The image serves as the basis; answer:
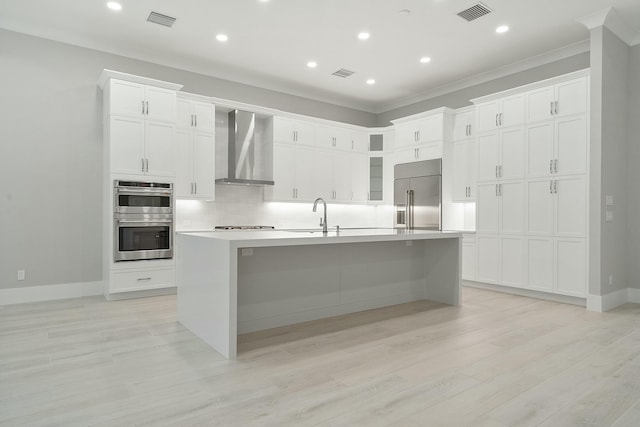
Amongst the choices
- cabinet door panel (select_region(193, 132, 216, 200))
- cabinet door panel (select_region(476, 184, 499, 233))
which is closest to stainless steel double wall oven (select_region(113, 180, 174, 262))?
cabinet door panel (select_region(193, 132, 216, 200))

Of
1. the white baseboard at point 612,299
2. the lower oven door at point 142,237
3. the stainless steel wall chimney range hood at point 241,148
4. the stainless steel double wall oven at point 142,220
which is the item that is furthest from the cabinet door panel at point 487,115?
the lower oven door at point 142,237

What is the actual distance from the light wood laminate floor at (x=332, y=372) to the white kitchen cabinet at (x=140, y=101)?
2.51 m

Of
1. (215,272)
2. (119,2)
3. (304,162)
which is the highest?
(119,2)

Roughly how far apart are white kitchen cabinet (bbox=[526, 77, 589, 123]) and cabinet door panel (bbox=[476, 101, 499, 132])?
46 centimetres

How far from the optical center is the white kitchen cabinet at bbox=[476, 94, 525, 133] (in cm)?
522

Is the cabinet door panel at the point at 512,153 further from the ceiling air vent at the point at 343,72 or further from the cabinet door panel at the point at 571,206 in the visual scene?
the ceiling air vent at the point at 343,72

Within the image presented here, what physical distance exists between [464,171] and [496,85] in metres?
1.43

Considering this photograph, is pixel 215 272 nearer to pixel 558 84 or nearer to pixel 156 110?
pixel 156 110

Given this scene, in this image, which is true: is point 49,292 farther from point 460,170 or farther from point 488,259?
point 460,170

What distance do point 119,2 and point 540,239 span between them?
567cm

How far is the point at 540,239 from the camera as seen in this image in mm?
4992

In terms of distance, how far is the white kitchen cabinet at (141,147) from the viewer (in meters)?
4.80

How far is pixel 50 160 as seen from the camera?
484 cm

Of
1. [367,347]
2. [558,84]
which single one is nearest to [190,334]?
[367,347]
